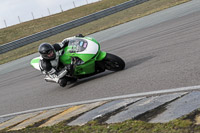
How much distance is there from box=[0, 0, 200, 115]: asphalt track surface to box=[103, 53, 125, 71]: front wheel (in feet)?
0.54

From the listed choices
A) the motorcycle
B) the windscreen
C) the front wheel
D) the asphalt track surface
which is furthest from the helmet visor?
the front wheel

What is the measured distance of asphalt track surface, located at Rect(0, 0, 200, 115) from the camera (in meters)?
6.62

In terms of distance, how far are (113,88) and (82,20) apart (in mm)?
19184

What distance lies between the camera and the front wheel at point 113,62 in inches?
332

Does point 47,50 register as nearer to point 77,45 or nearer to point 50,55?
point 50,55

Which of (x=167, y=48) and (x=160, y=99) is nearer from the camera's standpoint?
(x=160, y=99)

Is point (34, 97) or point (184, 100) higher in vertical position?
point (184, 100)

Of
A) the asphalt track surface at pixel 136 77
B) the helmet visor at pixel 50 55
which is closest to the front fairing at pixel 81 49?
the helmet visor at pixel 50 55

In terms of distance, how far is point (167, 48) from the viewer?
376 inches

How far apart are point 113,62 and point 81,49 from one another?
821mm

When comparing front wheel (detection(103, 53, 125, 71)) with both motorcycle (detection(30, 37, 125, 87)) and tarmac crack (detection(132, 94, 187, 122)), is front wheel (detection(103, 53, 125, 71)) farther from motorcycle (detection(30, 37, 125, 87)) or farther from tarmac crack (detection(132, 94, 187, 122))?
tarmac crack (detection(132, 94, 187, 122))

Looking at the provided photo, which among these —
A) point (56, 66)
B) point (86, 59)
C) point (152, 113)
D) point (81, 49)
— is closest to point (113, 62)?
point (86, 59)

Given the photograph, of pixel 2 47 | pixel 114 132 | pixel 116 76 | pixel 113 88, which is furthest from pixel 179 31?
pixel 2 47

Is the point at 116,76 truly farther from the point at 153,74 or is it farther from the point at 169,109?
the point at 169,109
